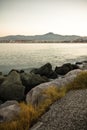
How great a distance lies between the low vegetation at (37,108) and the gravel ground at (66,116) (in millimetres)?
192

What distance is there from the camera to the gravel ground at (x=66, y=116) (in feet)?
22.9

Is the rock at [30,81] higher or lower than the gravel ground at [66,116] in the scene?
lower

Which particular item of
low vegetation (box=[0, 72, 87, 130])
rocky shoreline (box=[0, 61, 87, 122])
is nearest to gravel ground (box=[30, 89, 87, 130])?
low vegetation (box=[0, 72, 87, 130])

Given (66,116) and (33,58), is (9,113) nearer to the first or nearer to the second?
(66,116)

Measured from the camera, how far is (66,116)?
7543mm

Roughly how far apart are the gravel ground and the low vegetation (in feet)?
0.63

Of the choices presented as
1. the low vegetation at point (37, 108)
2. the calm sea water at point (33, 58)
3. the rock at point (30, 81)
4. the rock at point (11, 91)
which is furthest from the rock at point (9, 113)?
the calm sea water at point (33, 58)

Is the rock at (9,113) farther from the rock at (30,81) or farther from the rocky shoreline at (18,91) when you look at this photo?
the rock at (30,81)

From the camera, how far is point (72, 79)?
1187cm

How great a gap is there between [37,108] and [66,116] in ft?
3.95

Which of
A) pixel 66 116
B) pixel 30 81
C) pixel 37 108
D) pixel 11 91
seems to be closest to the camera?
pixel 66 116

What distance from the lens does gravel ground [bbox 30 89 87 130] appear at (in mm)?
6984

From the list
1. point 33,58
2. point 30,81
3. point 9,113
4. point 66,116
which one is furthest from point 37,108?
point 33,58

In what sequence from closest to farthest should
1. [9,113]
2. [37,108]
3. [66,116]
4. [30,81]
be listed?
[66,116], [9,113], [37,108], [30,81]
